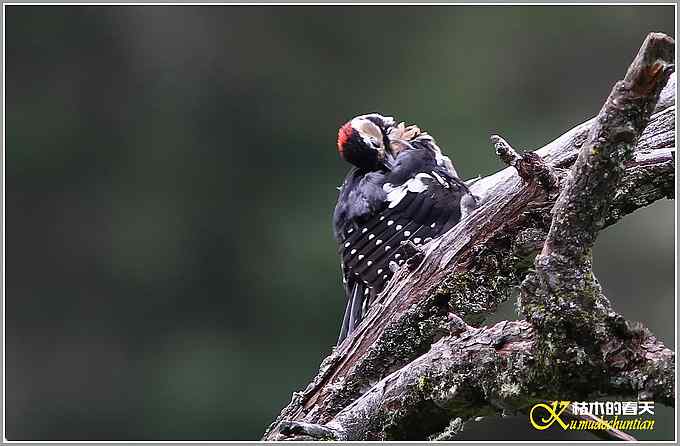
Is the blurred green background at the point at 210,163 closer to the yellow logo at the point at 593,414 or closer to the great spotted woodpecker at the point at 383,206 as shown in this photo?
the great spotted woodpecker at the point at 383,206

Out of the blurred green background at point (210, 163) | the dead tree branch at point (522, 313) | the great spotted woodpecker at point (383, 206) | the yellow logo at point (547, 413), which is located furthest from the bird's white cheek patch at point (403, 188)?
the blurred green background at point (210, 163)

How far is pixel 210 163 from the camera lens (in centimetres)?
891

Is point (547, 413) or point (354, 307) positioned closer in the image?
point (547, 413)

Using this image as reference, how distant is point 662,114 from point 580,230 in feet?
2.78

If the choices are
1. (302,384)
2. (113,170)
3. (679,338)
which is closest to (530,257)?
(679,338)

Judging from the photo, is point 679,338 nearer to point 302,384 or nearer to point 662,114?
point 662,114

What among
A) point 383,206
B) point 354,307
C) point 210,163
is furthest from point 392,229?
point 210,163

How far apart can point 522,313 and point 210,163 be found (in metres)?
7.34

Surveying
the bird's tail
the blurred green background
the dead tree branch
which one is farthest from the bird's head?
the blurred green background

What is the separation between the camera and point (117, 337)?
8469mm

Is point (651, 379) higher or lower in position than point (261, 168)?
lower

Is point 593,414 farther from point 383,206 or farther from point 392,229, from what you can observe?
point 383,206

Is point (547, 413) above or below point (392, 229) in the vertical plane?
below

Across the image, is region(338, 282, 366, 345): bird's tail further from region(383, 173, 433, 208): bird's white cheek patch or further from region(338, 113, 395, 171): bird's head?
region(338, 113, 395, 171): bird's head
